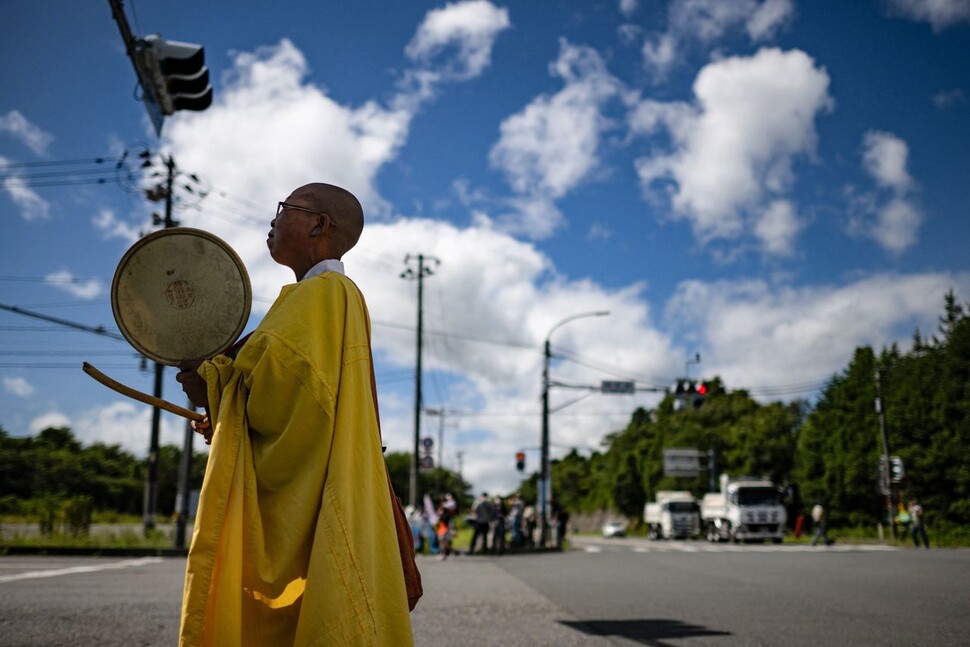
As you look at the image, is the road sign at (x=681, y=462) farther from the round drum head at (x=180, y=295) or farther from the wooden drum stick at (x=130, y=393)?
the wooden drum stick at (x=130, y=393)

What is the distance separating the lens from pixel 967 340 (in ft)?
133

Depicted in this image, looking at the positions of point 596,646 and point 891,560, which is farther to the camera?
point 891,560

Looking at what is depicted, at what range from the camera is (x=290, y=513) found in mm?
2178

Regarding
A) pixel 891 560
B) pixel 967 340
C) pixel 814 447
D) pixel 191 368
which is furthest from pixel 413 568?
pixel 814 447

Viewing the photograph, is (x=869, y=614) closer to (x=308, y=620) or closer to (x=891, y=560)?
(x=308, y=620)

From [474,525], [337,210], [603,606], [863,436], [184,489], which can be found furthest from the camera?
[863,436]

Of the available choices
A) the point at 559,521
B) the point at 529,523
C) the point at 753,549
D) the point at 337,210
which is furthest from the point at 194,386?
the point at 559,521

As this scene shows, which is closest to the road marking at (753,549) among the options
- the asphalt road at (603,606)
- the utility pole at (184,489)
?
the asphalt road at (603,606)

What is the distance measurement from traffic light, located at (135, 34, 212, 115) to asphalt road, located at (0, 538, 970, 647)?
4.19 meters

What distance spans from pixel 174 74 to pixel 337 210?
14.2 feet

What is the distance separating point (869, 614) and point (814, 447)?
4706 cm

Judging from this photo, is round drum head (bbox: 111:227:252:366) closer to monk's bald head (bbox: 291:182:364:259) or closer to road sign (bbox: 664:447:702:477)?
monk's bald head (bbox: 291:182:364:259)

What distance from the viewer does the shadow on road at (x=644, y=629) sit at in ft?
21.5

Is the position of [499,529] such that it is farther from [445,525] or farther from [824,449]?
[824,449]
